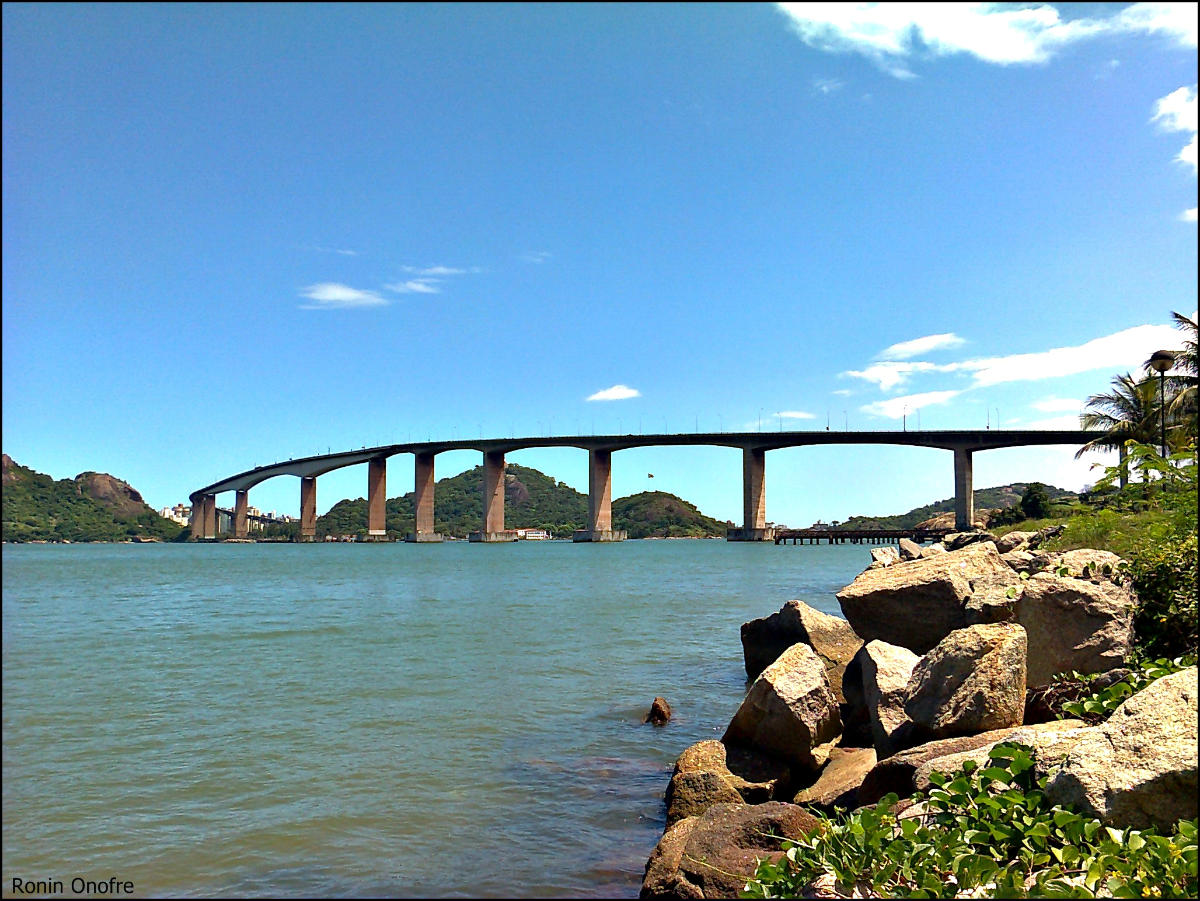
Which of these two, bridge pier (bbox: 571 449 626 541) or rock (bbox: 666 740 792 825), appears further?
bridge pier (bbox: 571 449 626 541)

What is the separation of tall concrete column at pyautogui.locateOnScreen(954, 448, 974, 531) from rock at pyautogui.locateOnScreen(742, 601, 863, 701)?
81385 mm

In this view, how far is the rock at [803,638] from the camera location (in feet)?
37.9

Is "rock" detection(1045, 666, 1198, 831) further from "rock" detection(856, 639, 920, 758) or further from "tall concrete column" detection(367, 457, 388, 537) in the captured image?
"tall concrete column" detection(367, 457, 388, 537)

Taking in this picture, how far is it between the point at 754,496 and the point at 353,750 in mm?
95782

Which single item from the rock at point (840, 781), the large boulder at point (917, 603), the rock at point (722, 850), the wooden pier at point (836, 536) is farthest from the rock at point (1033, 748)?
the wooden pier at point (836, 536)

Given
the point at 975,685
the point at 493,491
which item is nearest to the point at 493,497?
the point at 493,491

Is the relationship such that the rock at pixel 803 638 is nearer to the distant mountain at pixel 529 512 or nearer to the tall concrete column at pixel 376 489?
the tall concrete column at pixel 376 489

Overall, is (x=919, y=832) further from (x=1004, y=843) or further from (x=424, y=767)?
(x=424, y=767)

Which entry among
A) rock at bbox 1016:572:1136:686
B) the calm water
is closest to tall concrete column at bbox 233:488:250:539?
the calm water

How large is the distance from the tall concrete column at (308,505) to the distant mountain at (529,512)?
68.3 ft

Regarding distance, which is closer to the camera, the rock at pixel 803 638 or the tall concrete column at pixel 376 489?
the rock at pixel 803 638

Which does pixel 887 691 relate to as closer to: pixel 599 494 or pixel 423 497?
pixel 599 494

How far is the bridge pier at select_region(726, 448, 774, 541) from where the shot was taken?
101250 mm

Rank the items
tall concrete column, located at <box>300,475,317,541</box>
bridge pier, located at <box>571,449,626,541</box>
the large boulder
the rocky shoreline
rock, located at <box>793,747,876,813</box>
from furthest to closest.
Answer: tall concrete column, located at <box>300,475,317,541</box>, bridge pier, located at <box>571,449,626,541</box>, the large boulder, rock, located at <box>793,747,876,813</box>, the rocky shoreline
